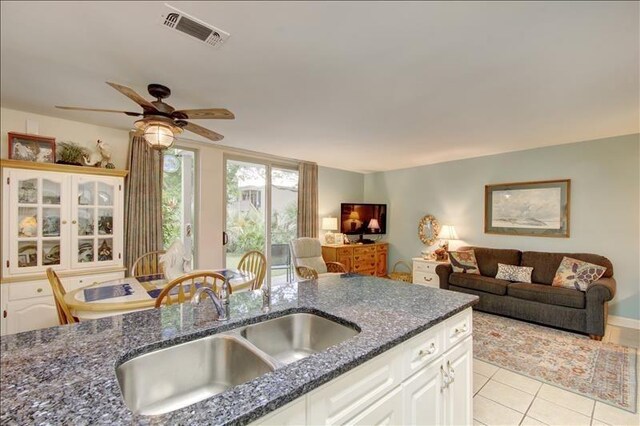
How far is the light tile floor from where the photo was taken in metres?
1.94

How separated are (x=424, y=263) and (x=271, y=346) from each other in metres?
3.96

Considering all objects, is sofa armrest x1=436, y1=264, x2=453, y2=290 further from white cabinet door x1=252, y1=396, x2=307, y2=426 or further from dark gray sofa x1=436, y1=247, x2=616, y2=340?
white cabinet door x1=252, y1=396, x2=307, y2=426

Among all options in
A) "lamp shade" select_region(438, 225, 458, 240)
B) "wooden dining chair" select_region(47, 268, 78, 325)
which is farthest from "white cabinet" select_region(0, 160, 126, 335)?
"lamp shade" select_region(438, 225, 458, 240)

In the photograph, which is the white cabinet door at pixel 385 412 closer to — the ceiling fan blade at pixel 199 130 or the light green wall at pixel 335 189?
the ceiling fan blade at pixel 199 130

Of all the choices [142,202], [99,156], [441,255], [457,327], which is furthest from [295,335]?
[441,255]

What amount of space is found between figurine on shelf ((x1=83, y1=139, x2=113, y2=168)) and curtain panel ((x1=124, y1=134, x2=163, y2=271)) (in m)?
0.26

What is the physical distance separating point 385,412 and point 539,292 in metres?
3.34

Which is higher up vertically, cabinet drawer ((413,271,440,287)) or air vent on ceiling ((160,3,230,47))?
air vent on ceiling ((160,3,230,47))

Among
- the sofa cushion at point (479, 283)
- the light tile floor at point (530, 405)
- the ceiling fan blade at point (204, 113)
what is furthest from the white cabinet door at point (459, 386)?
the sofa cushion at point (479, 283)

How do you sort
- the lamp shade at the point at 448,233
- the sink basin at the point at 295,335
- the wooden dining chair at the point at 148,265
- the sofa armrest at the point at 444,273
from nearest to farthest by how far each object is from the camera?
the sink basin at the point at 295,335
the wooden dining chair at the point at 148,265
the sofa armrest at the point at 444,273
the lamp shade at the point at 448,233

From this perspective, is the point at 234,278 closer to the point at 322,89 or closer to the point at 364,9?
the point at 322,89

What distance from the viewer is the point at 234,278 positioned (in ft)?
8.98

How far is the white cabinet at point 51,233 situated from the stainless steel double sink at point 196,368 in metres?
2.41

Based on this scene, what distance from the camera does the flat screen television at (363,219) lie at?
221 inches
